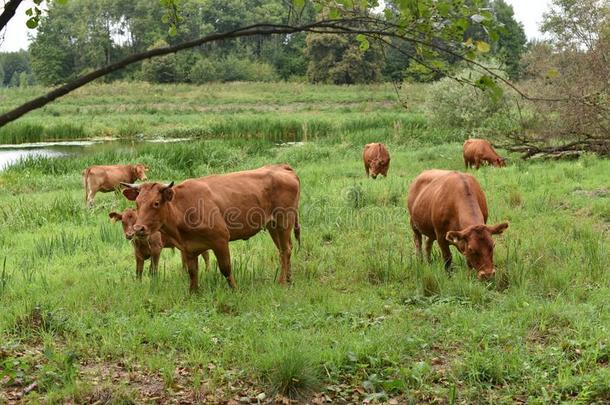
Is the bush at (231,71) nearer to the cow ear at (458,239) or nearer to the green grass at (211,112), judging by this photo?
the green grass at (211,112)

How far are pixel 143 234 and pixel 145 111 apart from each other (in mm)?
41084

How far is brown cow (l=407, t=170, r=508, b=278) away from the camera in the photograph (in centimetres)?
717

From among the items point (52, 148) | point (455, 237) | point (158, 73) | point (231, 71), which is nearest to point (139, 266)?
point (455, 237)

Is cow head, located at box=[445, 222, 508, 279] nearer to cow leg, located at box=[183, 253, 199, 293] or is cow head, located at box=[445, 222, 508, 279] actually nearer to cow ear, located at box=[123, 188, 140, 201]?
cow leg, located at box=[183, 253, 199, 293]

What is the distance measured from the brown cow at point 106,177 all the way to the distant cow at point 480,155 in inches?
349

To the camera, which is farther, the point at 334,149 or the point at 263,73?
the point at 263,73

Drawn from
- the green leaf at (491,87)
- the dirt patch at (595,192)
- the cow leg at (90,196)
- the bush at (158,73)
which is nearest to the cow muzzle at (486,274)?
the green leaf at (491,87)

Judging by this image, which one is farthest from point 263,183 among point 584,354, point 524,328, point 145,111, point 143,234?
point 145,111

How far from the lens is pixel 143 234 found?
694cm

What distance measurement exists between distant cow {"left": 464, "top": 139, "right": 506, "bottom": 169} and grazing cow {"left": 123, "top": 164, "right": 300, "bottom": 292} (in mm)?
10266

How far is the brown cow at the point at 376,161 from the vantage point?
17172 mm

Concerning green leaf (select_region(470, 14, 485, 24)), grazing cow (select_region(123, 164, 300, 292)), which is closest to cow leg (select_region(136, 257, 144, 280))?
grazing cow (select_region(123, 164, 300, 292))

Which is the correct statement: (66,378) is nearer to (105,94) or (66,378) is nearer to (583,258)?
(583,258)

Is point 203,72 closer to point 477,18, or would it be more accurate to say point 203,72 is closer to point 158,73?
point 158,73
